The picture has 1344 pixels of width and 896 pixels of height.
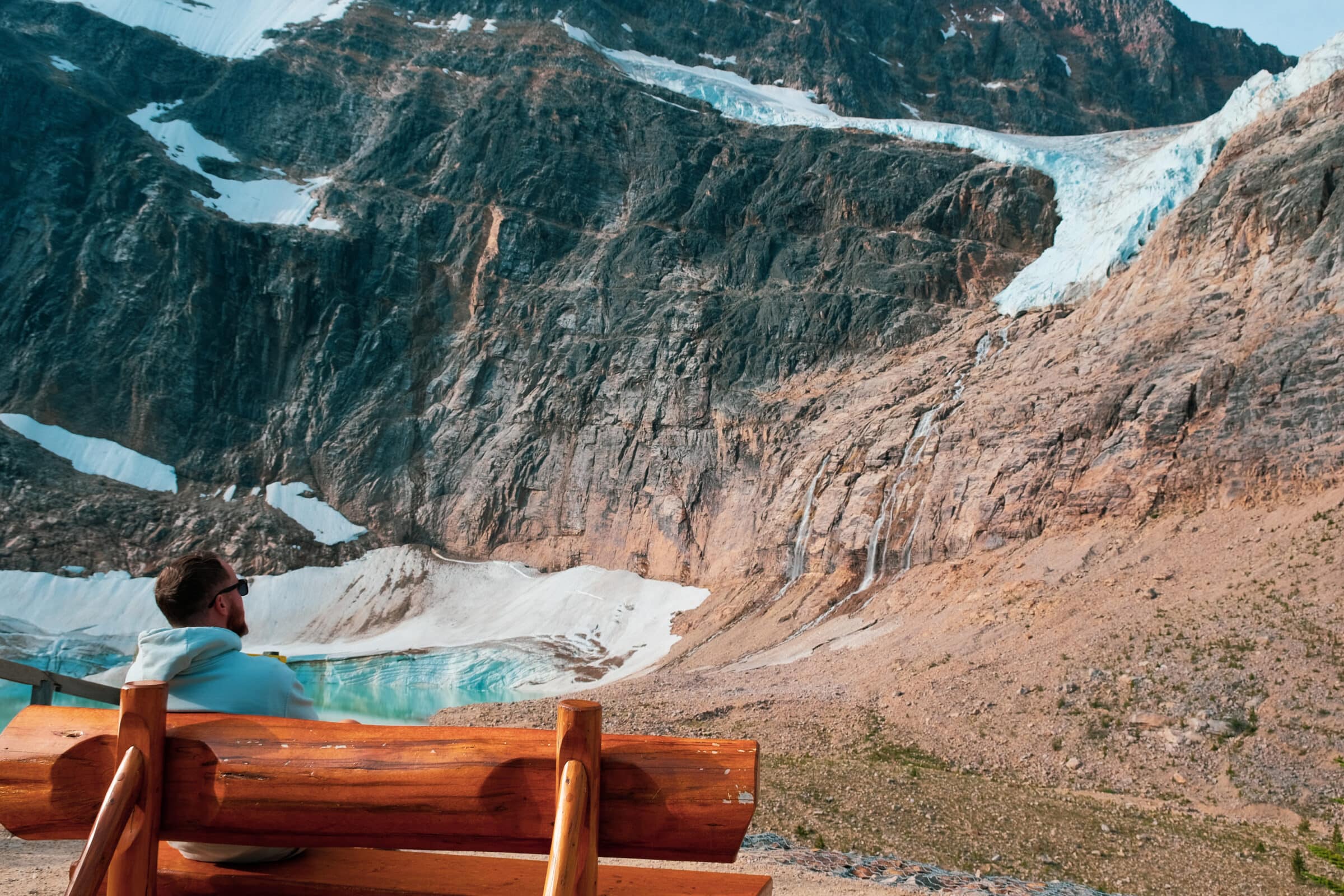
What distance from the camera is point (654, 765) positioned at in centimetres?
243

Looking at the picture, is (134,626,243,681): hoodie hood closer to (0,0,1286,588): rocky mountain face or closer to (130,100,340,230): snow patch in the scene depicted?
(0,0,1286,588): rocky mountain face

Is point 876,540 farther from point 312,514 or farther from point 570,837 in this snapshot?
point 312,514

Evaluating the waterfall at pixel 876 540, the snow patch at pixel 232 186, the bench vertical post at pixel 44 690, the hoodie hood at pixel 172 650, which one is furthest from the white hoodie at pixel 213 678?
the snow patch at pixel 232 186

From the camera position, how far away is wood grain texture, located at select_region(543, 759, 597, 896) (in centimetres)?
226

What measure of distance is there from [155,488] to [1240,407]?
4784 cm

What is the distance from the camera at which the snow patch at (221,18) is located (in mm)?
66000

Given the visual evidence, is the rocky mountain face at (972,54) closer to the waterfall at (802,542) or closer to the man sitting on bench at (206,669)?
the waterfall at (802,542)

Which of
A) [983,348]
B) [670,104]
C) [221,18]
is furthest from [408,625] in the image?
[221,18]

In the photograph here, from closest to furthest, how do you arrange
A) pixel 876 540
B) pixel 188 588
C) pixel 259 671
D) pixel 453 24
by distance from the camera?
pixel 259 671, pixel 188 588, pixel 876 540, pixel 453 24

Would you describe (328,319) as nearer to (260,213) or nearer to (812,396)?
(260,213)

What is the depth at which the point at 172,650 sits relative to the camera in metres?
2.93

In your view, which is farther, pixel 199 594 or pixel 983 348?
pixel 983 348

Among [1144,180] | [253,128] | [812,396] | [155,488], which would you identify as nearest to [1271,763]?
[812,396]

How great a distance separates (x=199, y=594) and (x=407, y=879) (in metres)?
1.22
